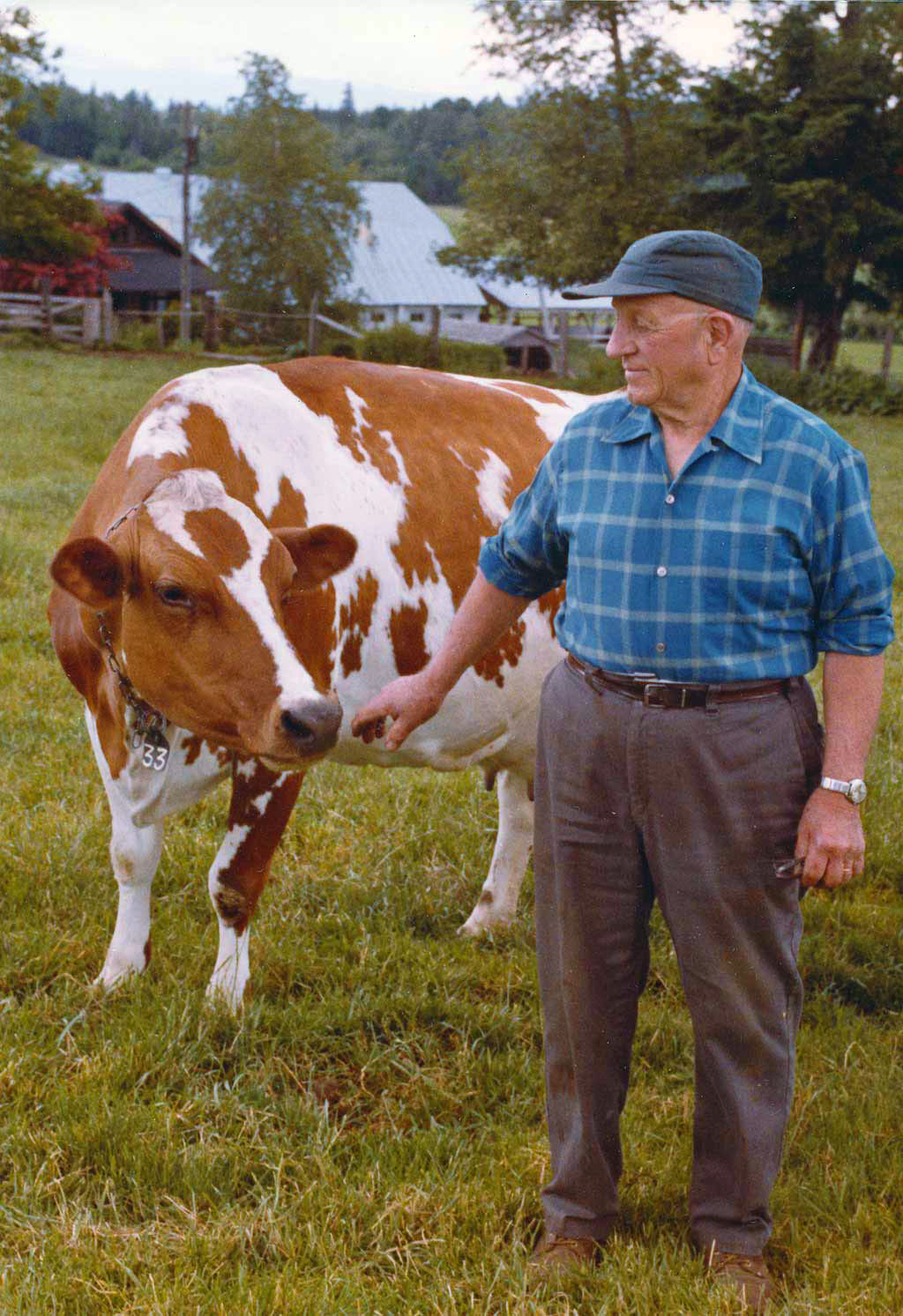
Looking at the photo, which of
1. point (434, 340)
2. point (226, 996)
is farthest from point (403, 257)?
point (226, 996)

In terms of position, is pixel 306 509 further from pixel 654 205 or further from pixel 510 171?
pixel 510 171

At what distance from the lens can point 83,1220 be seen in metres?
2.90

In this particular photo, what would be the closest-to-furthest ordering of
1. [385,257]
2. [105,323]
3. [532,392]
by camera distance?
1. [532,392]
2. [105,323]
3. [385,257]

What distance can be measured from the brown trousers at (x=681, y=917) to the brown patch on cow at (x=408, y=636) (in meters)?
1.35

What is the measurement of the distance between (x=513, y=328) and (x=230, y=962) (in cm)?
3963

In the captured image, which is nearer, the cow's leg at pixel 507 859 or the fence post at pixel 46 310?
the cow's leg at pixel 507 859

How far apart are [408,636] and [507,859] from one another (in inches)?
41.6

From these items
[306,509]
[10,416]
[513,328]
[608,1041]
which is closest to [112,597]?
[306,509]

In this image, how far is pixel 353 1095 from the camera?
3.57 metres

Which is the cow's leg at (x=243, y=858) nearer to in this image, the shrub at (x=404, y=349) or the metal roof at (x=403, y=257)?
the shrub at (x=404, y=349)

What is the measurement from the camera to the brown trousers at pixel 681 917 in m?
2.53

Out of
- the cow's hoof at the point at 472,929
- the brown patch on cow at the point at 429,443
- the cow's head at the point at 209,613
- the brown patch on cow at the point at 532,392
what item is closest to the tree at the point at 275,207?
the brown patch on cow at the point at 532,392

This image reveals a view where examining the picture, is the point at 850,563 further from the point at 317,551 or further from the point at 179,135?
the point at 179,135

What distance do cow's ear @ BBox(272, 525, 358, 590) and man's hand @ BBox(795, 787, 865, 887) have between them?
1.46m
